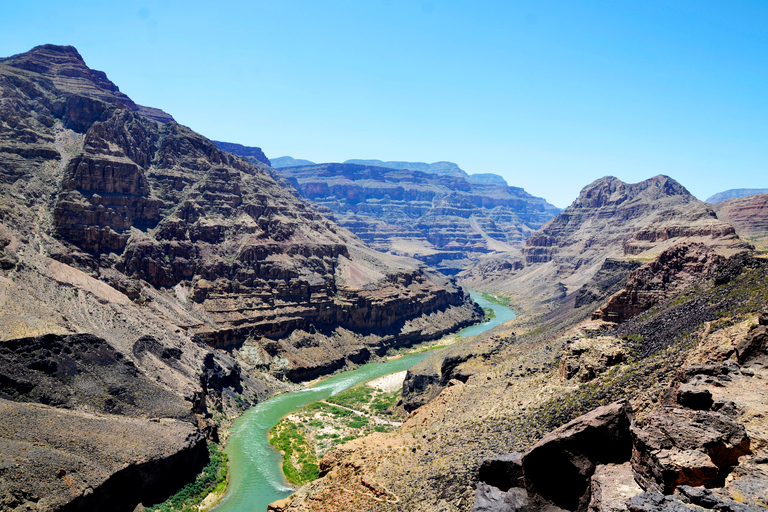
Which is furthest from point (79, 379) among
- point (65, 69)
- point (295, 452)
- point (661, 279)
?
point (65, 69)

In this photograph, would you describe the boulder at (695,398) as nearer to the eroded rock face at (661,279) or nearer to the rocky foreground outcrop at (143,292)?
the eroded rock face at (661,279)

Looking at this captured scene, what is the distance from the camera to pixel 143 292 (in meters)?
85.8

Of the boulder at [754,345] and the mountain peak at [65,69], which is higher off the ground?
the mountain peak at [65,69]

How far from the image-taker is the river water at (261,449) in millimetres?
48369

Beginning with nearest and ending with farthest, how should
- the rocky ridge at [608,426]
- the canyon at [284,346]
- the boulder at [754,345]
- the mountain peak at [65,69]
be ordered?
the rocky ridge at [608,426] < the canyon at [284,346] < the boulder at [754,345] < the mountain peak at [65,69]

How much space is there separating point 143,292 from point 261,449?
4021 cm

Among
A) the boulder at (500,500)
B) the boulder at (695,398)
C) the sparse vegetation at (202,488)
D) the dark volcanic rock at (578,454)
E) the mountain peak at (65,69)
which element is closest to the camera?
the boulder at (695,398)

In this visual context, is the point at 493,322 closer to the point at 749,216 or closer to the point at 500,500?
the point at 749,216

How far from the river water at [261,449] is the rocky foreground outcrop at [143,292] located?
3589 millimetres

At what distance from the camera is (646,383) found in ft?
83.4

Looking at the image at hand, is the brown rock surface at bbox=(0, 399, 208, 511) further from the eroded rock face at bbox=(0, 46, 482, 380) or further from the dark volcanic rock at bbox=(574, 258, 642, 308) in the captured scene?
the dark volcanic rock at bbox=(574, 258, 642, 308)

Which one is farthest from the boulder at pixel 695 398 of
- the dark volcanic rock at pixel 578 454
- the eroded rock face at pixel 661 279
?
the eroded rock face at pixel 661 279

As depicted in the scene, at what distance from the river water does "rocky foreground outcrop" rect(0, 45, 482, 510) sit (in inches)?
141

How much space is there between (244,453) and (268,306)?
45.8m
